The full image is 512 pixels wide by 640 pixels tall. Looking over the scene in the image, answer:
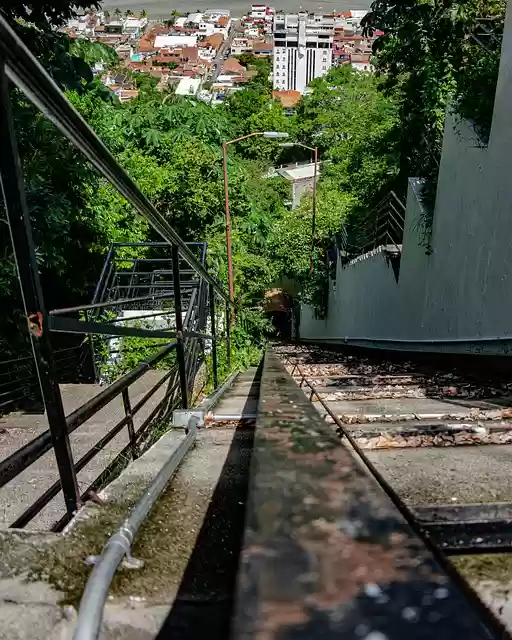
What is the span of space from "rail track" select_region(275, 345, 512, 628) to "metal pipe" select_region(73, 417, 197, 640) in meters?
0.59

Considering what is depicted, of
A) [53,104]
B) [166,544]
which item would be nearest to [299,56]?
[53,104]

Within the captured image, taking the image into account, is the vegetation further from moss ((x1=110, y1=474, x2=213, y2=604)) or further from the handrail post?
moss ((x1=110, y1=474, x2=213, y2=604))

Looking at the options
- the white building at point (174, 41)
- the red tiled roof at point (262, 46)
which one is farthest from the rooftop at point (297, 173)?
the white building at point (174, 41)

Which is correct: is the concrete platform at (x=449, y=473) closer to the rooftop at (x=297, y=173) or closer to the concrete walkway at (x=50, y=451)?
the concrete walkway at (x=50, y=451)

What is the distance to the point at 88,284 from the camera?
13352 millimetres

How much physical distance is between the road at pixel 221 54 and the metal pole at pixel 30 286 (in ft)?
412

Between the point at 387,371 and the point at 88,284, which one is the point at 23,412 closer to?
the point at 387,371

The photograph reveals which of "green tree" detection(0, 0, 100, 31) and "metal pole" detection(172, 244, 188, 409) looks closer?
"metal pole" detection(172, 244, 188, 409)

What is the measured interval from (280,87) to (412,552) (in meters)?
144

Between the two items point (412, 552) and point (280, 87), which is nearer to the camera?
point (412, 552)

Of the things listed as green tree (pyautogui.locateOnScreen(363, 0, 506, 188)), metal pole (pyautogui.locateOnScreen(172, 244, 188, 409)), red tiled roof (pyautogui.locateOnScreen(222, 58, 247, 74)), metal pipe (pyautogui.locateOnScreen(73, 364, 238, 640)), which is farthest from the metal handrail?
red tiled roof (pyautogui.locateOnScreen(222, 58, 247, 74))

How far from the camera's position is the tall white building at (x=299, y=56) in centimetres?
13175

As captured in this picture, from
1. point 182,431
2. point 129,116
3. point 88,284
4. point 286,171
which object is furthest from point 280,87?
point 182,431

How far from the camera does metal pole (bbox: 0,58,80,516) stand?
1161 mm
